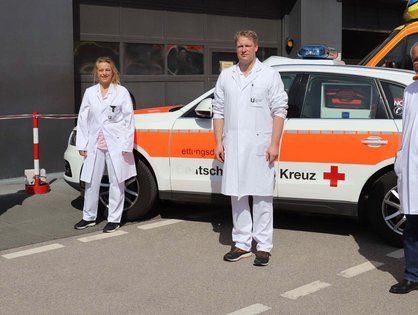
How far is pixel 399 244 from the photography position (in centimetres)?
544

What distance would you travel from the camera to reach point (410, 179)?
4262 millimetres

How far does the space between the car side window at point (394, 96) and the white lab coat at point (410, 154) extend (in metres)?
1.16

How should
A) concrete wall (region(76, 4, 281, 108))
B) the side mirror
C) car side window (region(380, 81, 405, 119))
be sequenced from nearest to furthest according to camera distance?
car side window (region(380, 81, 405, 119)) < the side mirror < concrete wall (region(76, 4, 281, 108))

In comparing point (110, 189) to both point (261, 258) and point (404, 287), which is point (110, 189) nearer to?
point (261, 258)

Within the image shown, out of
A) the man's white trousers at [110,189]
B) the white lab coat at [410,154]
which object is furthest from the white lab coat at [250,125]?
the man's white trousers at [110,189]

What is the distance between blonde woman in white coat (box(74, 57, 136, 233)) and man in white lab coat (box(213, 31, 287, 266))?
1306mm

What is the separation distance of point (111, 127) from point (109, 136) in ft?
0.30

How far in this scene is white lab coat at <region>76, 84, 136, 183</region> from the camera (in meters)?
5.93

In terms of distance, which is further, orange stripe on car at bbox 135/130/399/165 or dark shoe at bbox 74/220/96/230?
dark shoe at bbox 74/220/96/230

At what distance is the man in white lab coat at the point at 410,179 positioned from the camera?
13.8 ft

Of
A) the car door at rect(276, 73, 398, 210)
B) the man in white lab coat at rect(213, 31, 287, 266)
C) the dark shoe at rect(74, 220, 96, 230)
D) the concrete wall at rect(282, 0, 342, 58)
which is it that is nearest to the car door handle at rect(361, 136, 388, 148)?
the car door at rect(276, 73, 398, 210)

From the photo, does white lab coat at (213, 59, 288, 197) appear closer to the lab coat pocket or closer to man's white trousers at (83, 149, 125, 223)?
the lab coat pocket

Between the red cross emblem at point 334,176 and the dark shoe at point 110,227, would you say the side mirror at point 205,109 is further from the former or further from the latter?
the dark shoe at point 110,227

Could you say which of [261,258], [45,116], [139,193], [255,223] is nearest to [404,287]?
[261,258]
